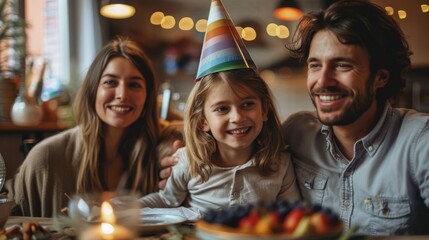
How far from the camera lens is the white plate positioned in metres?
1.29

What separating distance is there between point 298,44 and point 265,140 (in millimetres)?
373

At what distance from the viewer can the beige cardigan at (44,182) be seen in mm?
2145

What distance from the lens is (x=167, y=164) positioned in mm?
2055

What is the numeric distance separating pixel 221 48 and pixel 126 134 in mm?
772

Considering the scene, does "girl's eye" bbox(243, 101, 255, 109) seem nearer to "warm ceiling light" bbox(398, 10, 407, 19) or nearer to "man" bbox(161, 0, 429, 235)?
"man" bbox(161, 0, 429, 235)

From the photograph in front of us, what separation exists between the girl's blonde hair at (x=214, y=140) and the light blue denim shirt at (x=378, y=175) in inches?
4.4

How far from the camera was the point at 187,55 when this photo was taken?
6.12 meters

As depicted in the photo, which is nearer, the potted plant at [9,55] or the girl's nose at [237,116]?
the girl's nose at [237,116]

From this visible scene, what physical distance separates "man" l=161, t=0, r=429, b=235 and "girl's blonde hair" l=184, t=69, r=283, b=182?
11 cm

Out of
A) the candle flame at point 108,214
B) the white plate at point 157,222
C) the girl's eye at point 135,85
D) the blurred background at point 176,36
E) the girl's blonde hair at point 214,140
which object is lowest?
the white plate at point 157,222

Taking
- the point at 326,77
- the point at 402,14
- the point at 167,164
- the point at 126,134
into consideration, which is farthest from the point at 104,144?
the point at 402,14

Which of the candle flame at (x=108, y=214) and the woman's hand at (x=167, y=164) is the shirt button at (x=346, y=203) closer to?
the woman's hand at (x=167, y=164)

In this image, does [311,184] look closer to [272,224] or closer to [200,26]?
[272,224]

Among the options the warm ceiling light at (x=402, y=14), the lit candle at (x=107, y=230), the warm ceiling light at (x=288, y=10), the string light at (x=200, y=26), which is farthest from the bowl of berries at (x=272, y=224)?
the string light at (x=200, y=26)
